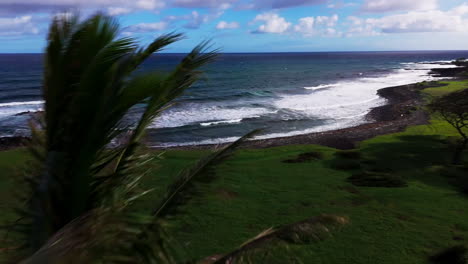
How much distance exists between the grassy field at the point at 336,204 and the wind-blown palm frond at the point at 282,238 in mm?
718

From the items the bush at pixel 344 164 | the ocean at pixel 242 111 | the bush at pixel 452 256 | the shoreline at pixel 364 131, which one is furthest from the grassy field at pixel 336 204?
the ocean at pixel 242 111

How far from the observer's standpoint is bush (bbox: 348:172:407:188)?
1431 cm

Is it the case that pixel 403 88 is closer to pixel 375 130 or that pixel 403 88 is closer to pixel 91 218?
pixel 375 130

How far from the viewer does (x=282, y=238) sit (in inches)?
157

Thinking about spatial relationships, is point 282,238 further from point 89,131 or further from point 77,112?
point 77,112

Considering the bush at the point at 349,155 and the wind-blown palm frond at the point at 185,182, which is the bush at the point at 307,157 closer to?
the bush at the point at 349,155

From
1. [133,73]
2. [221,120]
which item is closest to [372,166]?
[133,73]

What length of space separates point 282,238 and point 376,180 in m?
11.8

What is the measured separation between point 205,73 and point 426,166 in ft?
52.7

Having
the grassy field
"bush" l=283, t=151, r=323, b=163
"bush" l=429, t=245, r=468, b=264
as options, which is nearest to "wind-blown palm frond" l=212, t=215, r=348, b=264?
the grassy field

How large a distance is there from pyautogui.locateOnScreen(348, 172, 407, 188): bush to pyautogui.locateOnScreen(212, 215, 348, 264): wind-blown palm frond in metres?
11.0

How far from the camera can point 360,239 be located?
9.73m

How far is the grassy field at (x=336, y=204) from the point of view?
9.12m

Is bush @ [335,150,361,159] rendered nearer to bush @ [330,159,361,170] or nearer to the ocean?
bush @ [330,159,361,170]
